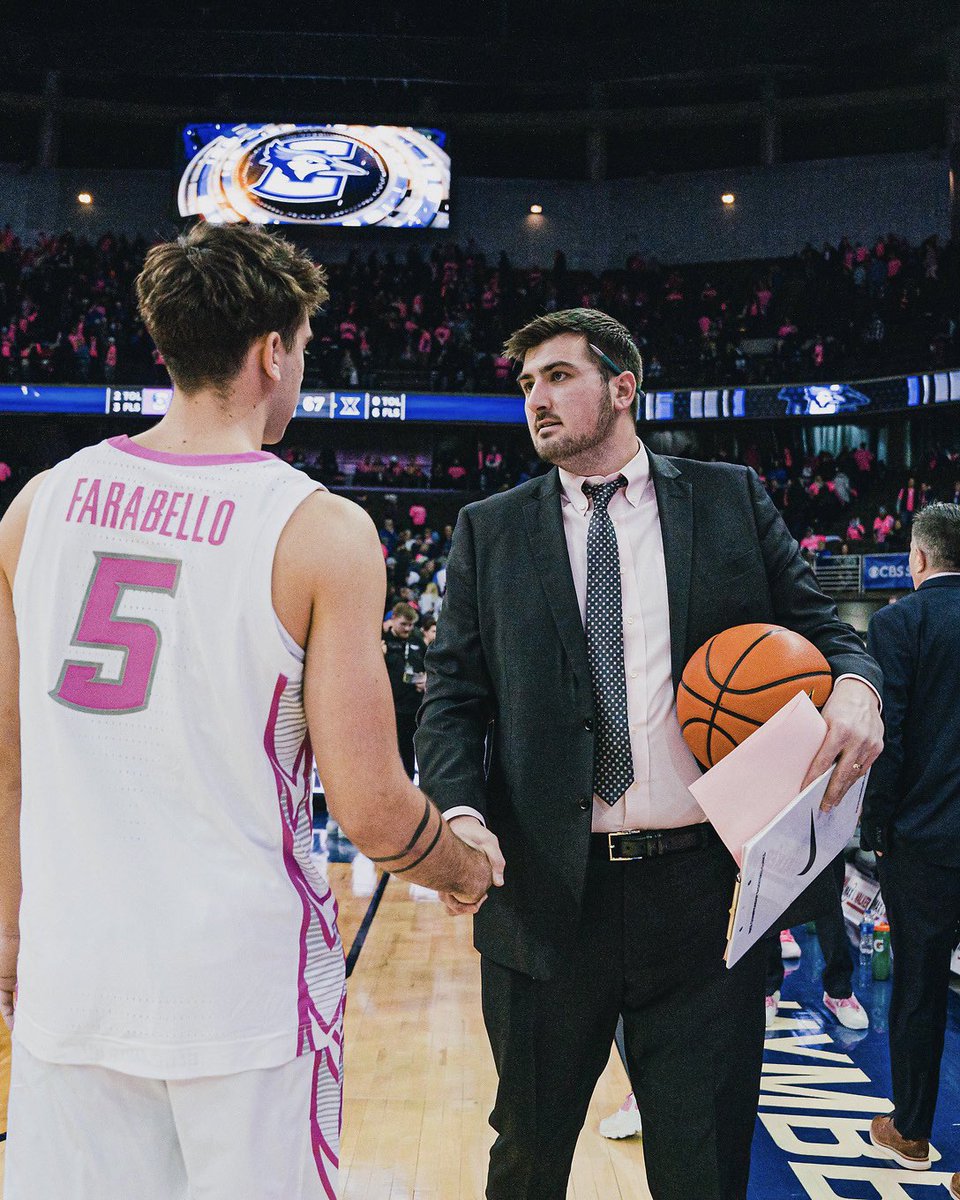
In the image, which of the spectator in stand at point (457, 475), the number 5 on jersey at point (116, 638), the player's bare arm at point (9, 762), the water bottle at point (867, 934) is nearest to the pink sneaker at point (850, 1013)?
the water bottle at point (867, 934)

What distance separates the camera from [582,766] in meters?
2.10

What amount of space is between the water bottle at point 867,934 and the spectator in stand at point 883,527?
11.1 meters

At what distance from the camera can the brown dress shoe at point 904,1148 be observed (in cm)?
326

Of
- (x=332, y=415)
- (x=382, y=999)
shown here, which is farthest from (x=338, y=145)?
(x=382, y=999)

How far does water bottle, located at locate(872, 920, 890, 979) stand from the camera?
17.9 feet

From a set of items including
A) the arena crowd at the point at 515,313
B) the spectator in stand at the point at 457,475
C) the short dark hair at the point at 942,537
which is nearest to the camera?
the short dark hair at the point at 942,537

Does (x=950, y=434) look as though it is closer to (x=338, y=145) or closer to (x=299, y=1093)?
(x=338, y=145)

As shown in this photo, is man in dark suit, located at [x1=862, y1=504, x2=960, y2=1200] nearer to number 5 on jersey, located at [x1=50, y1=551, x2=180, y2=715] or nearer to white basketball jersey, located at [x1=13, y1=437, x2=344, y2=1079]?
white basketball jersey, located at [x1=13, y1=437, x2=344, y2=1079]

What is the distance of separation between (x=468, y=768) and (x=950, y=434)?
64.5 ft

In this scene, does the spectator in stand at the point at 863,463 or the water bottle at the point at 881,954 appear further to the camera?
the spectator in stand at the point at 863,463

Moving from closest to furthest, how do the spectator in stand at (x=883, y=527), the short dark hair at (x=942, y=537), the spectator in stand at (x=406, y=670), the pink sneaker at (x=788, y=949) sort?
the short dark hair at (x=942, y=537)
the pink sneaker at (x=788, y=949)
the spectator in stand at (x=406, y=670)
the spectator in stand at (x=883, y=527)

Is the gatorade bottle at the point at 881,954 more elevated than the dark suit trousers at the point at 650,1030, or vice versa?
the dark suit trousers at the point at 650,1030

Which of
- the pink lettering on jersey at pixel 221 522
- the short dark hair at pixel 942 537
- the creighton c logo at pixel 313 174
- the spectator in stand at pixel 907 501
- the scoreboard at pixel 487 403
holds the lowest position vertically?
the pink lettering on jersey at pixel 221 522

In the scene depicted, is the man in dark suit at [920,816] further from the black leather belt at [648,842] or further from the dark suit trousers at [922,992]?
the black leather belt at [648,842]
